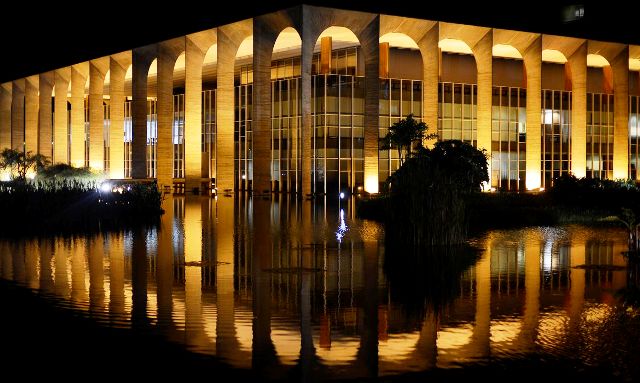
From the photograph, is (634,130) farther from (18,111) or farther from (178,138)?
(18,111)

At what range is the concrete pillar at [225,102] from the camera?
4703cm

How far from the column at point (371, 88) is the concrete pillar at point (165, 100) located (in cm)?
1202

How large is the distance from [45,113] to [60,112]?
222 centimetres

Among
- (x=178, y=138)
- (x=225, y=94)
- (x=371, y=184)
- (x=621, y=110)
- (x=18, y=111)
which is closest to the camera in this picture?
(x=371, y=184)

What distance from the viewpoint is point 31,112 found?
71.9 m

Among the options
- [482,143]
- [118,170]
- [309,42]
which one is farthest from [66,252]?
[118,170]

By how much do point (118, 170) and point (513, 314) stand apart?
49720mm

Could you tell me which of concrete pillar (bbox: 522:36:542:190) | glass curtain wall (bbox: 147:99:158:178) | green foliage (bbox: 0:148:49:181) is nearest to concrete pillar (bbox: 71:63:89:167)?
green foliage (bbox: 0:148:49:181)

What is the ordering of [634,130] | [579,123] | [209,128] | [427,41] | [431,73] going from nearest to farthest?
1. [427,41]
2. [431,73]
3. [579,123]
4. [634,130]
5. [209,128]

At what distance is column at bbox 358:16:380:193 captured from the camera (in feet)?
140

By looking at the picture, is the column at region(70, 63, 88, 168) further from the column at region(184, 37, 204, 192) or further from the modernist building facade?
the column at region(184, 37, 204, 192)

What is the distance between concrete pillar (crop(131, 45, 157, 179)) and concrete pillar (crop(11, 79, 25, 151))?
23.8 m

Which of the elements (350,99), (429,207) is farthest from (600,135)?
(429,207)

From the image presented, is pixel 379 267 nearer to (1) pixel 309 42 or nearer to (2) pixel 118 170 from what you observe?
(1) pixel 309 42
